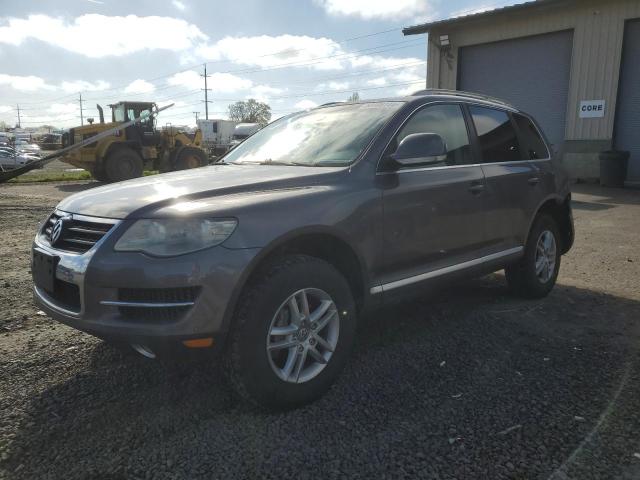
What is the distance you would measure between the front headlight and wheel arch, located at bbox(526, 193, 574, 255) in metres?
3.33

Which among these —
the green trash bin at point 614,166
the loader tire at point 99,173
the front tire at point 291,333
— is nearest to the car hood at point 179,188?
the front tire at point 291,333

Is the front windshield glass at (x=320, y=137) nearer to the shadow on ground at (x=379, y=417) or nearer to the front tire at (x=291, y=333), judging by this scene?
the front tire at (x=291, y=333)

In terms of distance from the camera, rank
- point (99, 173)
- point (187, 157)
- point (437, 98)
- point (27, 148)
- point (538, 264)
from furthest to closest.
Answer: point (27, 148) → point (187, 157) → point (99, 173) → point (538, 264) → point (437, 98)

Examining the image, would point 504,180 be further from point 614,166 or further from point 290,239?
point 614,166

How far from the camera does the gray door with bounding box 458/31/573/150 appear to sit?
645 inches

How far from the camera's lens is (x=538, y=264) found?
473 centimetres

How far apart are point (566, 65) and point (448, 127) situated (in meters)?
14.8

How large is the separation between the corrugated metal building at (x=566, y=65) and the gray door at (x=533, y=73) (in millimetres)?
29

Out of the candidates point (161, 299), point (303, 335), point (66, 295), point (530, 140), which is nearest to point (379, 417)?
point (303, 335)

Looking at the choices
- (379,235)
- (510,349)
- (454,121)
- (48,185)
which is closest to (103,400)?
(379,235)

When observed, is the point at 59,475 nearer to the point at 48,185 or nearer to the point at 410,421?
the point at 410,421

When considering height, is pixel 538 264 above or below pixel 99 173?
below

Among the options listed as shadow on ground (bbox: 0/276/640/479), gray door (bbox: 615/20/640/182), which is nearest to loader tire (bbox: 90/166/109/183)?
shadow on ground (bbox: 0/276/640/479)

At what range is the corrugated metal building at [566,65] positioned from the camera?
15.1 m
